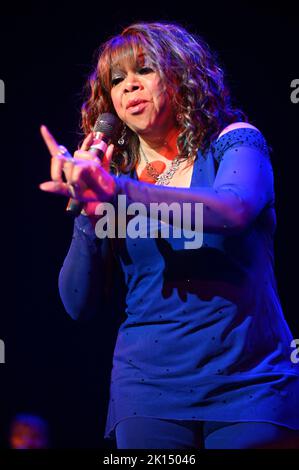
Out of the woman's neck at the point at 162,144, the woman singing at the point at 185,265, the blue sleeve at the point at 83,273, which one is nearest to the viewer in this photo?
the woman singing at the point at 185,265

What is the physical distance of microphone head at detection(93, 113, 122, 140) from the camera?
1576mm

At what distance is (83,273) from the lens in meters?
1.54

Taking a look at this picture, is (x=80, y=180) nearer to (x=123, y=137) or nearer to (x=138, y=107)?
(x=138, y=107)

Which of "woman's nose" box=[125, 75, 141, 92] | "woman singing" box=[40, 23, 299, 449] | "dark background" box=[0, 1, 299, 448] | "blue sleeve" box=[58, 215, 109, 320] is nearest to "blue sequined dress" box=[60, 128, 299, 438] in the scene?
"woman singing" box=[40, 23, 299, 449]

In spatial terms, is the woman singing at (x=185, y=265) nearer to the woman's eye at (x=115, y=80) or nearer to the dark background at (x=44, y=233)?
the woman's eye at (x=115, y=80)

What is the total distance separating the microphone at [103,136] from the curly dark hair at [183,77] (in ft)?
0.32

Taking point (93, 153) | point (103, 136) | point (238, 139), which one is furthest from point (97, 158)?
point (238, 139)

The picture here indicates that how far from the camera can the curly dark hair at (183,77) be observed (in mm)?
1572

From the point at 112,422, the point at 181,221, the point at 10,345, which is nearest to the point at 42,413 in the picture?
the point at 10,345

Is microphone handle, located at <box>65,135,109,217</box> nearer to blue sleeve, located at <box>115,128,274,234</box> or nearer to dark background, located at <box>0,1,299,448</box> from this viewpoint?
blue sleeve, located at <box>115,128,274,234</box>

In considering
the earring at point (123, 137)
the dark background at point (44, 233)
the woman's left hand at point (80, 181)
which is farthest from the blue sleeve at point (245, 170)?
the dark background at point (44, 233)

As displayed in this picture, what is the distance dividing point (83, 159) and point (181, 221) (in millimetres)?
213

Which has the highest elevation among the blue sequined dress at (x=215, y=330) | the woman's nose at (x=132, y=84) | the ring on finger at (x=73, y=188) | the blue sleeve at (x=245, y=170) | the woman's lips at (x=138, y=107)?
the woman's nose at (x=132, y=84)

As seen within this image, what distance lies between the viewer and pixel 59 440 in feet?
8.58
